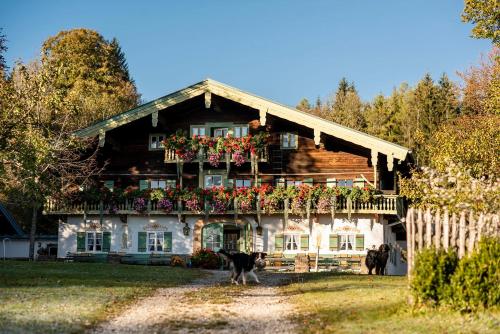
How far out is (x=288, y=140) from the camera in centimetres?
4253

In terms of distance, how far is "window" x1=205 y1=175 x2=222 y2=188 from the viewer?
42.7 metres

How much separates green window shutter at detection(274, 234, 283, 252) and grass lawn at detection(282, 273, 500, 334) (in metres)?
20.7

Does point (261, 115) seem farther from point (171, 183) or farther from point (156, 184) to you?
point (156, 184)

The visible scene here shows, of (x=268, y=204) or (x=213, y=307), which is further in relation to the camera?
(x=268, y=204)

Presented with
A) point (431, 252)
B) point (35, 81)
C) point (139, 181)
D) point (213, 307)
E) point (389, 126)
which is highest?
point (389, 126)

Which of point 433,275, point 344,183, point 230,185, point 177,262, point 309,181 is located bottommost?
point 177,262

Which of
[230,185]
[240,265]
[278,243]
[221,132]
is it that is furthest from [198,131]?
[240,265]

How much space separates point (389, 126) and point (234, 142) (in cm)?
4948

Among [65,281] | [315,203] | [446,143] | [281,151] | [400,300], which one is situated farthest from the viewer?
[281,151]

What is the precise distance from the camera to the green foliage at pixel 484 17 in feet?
111

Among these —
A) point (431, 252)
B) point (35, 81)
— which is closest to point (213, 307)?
point (431, 252)

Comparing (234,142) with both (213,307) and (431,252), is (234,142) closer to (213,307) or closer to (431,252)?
(213,307)

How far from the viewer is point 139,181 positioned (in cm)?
4369

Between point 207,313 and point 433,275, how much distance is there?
515 centimetres
